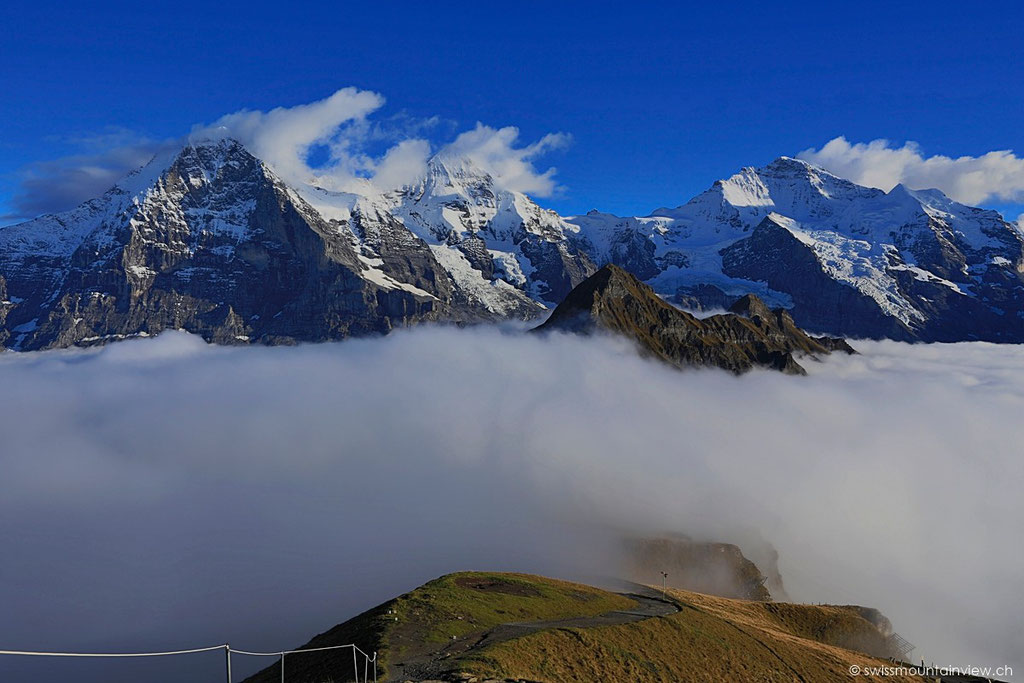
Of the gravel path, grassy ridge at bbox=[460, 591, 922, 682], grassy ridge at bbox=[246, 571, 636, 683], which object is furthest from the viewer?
grassy ridge at bbox=[246, 571, 636, 683]

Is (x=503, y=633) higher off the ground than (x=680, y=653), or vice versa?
(x=503, y=633)

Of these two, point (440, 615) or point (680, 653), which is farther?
point (680, 653)

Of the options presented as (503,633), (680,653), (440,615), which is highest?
(440,615)

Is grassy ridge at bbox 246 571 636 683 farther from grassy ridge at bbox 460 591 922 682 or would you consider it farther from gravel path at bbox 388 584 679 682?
grassy ridge at bbox 460 591 922 682

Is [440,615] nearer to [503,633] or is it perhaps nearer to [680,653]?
[503,633]

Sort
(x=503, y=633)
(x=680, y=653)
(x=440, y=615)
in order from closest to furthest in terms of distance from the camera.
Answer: (x=503, y=633)
(x=440, y=615)
(x=680, y=653)

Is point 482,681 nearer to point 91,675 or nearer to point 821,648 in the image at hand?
point 821,648

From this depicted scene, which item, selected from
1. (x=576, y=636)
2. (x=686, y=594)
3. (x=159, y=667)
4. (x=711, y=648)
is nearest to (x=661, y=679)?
(x=576, y=636)

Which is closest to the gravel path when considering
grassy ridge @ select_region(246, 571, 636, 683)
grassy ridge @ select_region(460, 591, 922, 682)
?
grassy ridge @ select_region(246, 571, 636, 683)

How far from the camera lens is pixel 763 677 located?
94.2 m

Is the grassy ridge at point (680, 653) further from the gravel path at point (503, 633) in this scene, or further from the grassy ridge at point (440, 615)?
the grassy ridge at point (440, 615)

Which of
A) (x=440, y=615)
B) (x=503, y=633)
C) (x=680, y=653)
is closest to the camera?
(x=503, y=633)

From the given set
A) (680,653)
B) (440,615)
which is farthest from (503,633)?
(680,653)

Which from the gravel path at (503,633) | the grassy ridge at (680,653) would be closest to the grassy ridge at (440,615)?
the gravel path at (503,633)
